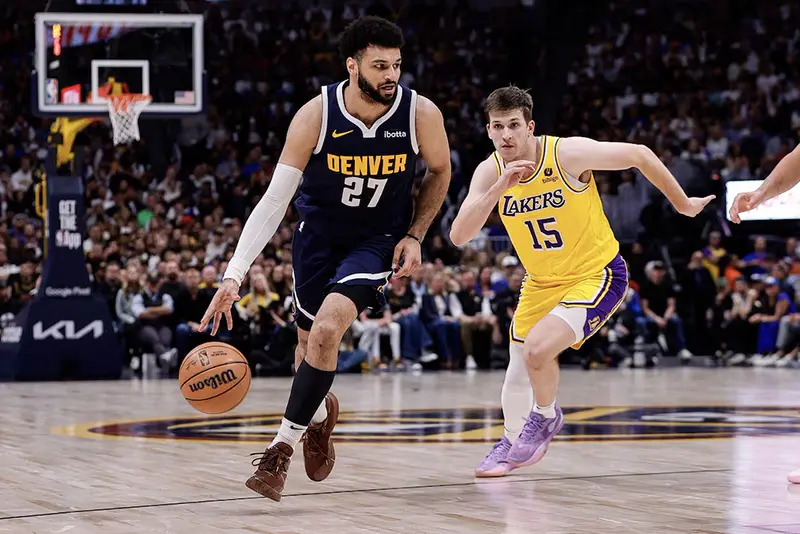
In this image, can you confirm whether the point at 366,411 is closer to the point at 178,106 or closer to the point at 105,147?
the point at 178,106

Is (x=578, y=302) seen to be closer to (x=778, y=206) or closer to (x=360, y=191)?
(x=360, y=191)

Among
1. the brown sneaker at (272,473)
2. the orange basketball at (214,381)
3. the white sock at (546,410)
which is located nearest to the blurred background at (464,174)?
the orange basketball at (214,381)

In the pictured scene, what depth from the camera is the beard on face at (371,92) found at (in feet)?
18.1

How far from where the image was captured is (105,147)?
20.5 metres

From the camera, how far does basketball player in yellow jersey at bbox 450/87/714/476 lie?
620cm

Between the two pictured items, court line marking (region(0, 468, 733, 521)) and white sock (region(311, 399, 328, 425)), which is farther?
white sock (region(311, 399, 328, 425))

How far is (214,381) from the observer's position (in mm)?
6168

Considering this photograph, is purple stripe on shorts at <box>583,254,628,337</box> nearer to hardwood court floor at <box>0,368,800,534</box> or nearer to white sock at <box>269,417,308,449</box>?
hardwood court floor at <box>0,368,800,534</box>

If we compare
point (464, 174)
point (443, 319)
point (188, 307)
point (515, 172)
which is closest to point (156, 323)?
point (188, 307)

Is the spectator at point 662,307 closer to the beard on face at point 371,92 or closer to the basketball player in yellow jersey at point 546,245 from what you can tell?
the basketball player in yellow jersey at point 546,245

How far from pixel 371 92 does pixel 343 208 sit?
1.85 ft

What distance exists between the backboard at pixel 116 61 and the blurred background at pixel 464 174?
40 cm

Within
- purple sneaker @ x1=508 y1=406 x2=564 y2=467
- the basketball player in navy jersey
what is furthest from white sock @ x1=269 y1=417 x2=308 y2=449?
purple sneaker @ x1=508 y1=406 x2=564 y2=467

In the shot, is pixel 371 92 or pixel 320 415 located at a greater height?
pixel 371 92
